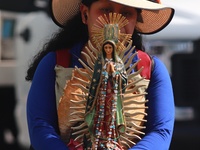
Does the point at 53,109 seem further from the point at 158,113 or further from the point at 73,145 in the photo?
the point at 158,113

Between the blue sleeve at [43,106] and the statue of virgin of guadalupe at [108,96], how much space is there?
0.39ft

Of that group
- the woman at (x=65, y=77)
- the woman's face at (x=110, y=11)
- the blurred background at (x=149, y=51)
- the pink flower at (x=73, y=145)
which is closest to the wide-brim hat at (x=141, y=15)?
the woman at (x=65, y=77)

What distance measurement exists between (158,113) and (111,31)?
368 millimetres

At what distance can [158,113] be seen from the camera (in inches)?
88.4

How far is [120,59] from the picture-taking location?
6.85ft

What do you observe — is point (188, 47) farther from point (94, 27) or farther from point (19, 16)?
point (94, 27)

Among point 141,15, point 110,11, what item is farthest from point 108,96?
point 141,15

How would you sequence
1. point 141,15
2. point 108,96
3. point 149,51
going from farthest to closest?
point 149,51, point 141,15, point 108,96

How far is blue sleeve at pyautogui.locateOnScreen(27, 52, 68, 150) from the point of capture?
7.30 ft

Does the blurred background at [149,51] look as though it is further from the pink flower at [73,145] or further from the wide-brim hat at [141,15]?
the pink flower at [73,145]

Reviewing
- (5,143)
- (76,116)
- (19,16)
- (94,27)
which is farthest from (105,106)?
(5,143)

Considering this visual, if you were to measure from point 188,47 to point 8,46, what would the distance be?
1594mm

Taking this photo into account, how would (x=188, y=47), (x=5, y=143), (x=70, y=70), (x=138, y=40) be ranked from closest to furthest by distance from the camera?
1. (x=70, y=70)
2. (x=138, y=40)
3. (x=188, y=47)
4. (x=5, y=143)

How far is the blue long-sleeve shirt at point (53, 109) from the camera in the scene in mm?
2209
